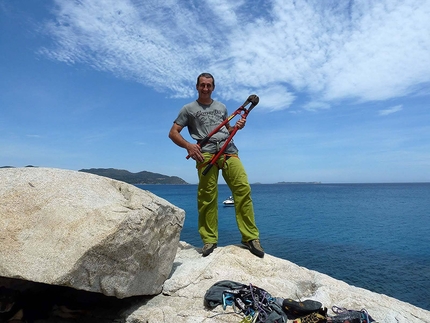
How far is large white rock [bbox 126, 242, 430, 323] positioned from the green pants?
1.28ft

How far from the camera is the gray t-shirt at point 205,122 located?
20.2ft

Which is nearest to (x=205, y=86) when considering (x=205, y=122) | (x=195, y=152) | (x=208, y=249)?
(x=205, y=122)

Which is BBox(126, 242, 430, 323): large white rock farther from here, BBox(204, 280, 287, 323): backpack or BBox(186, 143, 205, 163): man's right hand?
BBox(186, 143, 205, 163): man's right hand

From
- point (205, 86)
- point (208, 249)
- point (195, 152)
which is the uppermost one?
point (205, 86)

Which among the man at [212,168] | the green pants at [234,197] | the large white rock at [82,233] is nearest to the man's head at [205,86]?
the man at [212,168]

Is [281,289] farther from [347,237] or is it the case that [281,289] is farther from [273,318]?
[347,237]

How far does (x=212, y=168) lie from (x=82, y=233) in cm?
284

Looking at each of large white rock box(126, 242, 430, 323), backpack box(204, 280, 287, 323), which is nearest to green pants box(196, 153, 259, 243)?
large white rock box(126, 242, 430, 323)

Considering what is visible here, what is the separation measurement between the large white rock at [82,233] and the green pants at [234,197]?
115cm

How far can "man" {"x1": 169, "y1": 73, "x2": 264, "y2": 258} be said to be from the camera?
596 centimetres

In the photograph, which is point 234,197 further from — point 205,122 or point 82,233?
point 82,233

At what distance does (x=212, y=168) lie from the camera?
6.05 metres

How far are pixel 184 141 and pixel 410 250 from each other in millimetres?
24413

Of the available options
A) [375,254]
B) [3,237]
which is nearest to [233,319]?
[3,237]
